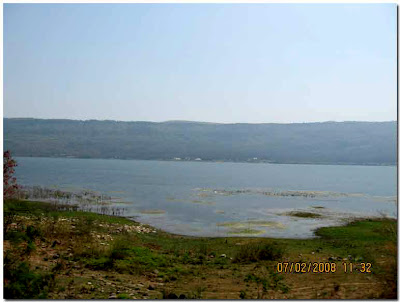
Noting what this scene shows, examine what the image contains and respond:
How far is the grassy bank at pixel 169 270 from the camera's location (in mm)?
8633

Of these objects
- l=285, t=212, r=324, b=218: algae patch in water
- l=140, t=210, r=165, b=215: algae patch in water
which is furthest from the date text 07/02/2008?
l=140, t=210, r=165, b=215: algae patch in water

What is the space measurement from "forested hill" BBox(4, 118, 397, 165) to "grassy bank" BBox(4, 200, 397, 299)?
105798 mm

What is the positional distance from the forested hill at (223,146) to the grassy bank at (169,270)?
10580 cm

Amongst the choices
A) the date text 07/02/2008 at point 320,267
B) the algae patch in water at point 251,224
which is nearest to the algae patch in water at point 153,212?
the algae patch in water at point 251,224

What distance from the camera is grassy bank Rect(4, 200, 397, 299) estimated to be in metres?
8.63

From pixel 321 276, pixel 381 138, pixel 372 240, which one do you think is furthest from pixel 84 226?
pixel 381 138

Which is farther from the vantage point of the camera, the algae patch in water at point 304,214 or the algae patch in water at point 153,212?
the algae patch in water at point 304,214

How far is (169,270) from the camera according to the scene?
12.1 meters

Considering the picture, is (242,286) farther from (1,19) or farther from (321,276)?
(1,19)

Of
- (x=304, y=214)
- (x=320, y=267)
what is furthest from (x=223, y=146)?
(x=320, y=267)

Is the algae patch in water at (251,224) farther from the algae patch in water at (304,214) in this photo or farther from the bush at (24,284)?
the bush at (24,284)

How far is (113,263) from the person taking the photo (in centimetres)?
1178

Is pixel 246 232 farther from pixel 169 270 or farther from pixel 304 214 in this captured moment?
pixel 169 270

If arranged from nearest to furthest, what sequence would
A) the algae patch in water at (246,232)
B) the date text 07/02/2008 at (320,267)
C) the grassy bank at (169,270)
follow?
the grassy bank at (169,270), the date text 07/02/2008 at (320,267), the algae patch in water at (246,232)
